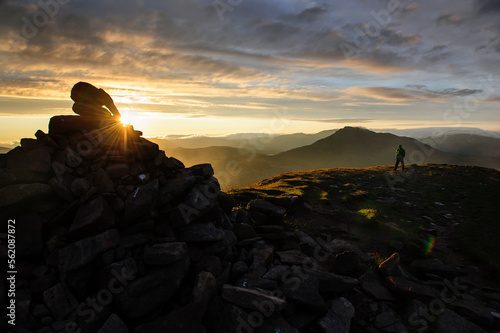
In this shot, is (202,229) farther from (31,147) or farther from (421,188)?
(421,188)

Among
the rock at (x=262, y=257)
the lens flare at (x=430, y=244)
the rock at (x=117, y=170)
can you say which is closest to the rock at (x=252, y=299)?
the rock at (x=262, y=257)

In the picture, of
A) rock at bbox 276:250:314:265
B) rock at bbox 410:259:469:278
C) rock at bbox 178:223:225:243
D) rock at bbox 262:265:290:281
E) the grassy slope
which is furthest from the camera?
the grassy slope

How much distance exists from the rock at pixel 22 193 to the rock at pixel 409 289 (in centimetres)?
1161

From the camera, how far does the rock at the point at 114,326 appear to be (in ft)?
20.5

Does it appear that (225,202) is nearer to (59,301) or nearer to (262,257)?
(262,257)

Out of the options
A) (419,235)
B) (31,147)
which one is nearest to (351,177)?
(419,235)

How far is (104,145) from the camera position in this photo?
9.24 metres

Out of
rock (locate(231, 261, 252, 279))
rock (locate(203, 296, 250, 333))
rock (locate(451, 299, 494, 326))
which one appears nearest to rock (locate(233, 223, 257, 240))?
rock (locate(231, 261, 252, 279))

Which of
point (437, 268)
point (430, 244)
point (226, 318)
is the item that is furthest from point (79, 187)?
point (430, 244)

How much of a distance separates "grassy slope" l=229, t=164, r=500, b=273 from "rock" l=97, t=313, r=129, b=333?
9501mm

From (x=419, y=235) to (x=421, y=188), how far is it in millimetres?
14169

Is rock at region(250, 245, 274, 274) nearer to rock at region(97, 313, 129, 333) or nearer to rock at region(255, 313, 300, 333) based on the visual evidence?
rock at region(255, 313, 300, 333)

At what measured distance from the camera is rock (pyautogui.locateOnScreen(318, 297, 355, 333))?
7020 mm

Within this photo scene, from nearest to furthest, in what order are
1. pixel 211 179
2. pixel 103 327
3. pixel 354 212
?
pixel 103 327
pixel 211 179
pixel 354 212
